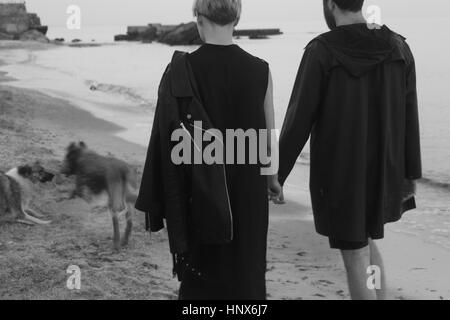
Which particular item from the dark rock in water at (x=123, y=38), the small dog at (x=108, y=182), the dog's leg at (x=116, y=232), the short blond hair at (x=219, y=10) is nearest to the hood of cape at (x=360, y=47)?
the short blond hair at (x=219, y=10)

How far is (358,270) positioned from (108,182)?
2.23 m

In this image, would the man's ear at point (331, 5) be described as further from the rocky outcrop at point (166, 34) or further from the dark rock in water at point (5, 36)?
the dark rock in water at point (5, 36)

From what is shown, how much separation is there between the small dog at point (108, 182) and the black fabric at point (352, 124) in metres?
1.96

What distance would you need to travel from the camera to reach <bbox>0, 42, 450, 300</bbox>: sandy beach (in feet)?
13.1

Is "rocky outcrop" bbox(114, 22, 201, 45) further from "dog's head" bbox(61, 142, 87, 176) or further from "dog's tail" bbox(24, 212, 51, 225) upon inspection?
"dog's head" bbox(61, 142, 87, 176)

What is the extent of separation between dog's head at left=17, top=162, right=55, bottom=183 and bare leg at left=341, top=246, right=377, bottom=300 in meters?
3.26

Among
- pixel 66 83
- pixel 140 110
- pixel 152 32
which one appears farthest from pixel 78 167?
pixel 152 32

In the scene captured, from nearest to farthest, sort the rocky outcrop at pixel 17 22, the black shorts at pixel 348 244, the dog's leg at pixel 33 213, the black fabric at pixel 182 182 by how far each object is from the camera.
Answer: the black fabric at pixel 182 182 < the black shorts at pixel 348 244 < the dog's leg at pixel 33 213 < the rocky outcrop at pixel 17 22

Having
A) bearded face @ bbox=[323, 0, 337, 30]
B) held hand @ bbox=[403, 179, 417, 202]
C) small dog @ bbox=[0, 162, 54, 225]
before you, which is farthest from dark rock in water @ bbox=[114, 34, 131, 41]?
held hand @ bbox=[403, 179, 417, 202]

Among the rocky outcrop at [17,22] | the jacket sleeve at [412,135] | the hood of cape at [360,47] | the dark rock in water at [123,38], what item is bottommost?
the jacket sleeve at [412,135]

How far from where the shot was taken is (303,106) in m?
2.96

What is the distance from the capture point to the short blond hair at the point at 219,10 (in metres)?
2.79

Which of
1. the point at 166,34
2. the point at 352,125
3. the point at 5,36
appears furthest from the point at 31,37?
the point at 352,125
